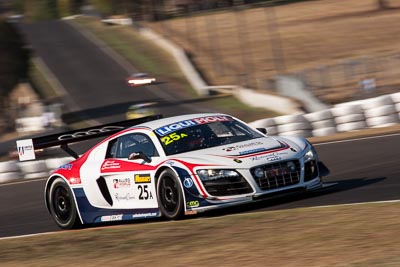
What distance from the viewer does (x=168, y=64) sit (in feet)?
170

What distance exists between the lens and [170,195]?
10.0m

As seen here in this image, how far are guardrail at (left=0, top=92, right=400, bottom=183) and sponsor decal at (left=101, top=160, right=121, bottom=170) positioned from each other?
9.46 m

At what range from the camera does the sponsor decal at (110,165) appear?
35.7 feet

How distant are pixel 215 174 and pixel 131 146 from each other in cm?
158

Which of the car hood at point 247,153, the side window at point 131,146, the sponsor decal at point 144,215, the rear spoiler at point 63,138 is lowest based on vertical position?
the sponsor decal at point 144,215

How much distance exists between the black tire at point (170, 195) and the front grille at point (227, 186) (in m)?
0.33

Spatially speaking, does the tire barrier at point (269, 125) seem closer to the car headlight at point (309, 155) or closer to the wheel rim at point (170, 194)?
the car headlight at point (309, 155)

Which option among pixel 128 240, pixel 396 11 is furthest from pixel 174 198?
pixel 396 11

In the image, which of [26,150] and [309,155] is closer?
[309,155]

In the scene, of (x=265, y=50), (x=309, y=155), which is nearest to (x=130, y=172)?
(x=309, y=155)

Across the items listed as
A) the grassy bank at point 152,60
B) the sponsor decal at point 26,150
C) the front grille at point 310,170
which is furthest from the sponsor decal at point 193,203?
the grassy bank at point 152,60

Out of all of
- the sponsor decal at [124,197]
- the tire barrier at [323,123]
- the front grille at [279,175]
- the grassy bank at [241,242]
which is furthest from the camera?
the tire barrier at [323,123]

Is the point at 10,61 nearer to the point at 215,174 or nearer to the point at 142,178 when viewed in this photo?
the point at 142,178

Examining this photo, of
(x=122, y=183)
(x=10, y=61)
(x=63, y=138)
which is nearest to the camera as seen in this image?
(x=122, y=183)
